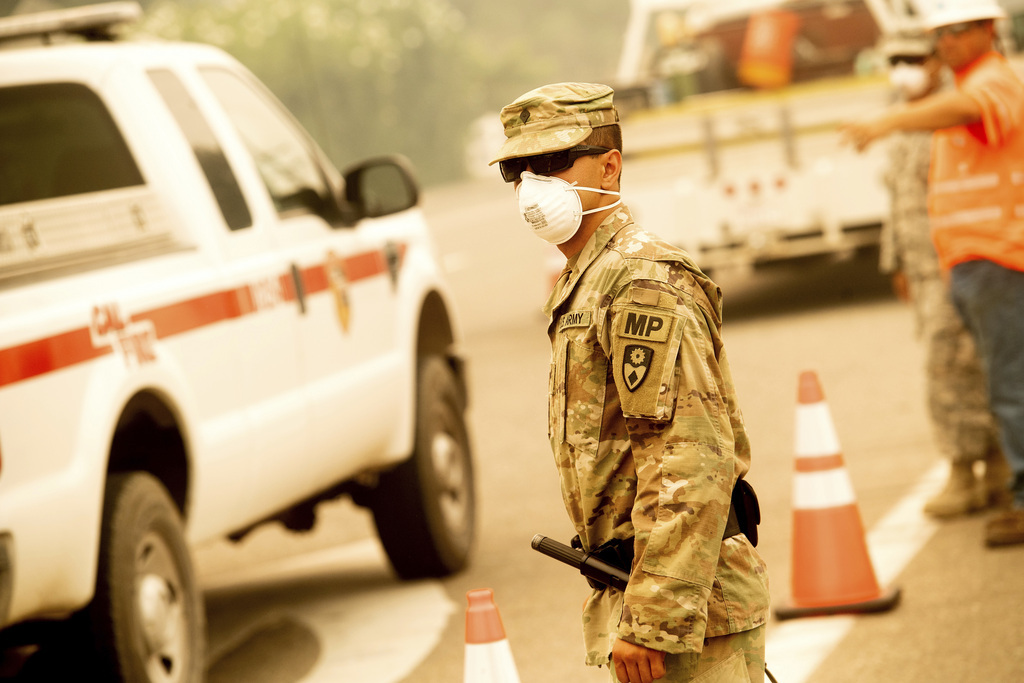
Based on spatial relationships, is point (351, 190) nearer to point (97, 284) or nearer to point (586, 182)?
point (97, 284)

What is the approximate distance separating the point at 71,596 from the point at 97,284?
0.95m

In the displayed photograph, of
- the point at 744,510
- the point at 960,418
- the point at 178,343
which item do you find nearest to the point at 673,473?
the point at 744,510

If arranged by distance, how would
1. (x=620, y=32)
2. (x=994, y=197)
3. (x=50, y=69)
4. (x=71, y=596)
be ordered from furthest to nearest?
(x=620, y=32)
(x=994, y=197)
(x=50, y=69)
(x=71, y=596)

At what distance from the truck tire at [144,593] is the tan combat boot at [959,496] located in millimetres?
3164

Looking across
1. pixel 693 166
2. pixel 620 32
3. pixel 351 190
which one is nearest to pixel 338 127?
pixel 620 32

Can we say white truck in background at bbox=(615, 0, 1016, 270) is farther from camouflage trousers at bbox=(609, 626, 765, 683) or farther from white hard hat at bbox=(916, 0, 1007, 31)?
camouflage trousers at bbox=(609, 626, 765, 683)

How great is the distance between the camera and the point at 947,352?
692 cm

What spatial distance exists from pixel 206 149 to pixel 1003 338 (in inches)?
116

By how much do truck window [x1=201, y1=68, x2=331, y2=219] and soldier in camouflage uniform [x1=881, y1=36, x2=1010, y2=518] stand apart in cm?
247

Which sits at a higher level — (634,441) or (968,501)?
(634,441)

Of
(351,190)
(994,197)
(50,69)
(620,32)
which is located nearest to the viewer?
(50,69)

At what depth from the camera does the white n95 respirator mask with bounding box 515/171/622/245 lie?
3164 mm

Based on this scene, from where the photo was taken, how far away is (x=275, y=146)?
6523 mm

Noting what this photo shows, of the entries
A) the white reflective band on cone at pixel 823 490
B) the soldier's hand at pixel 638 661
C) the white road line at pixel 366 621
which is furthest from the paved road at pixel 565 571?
the soldier's hand at pixel 638 661
